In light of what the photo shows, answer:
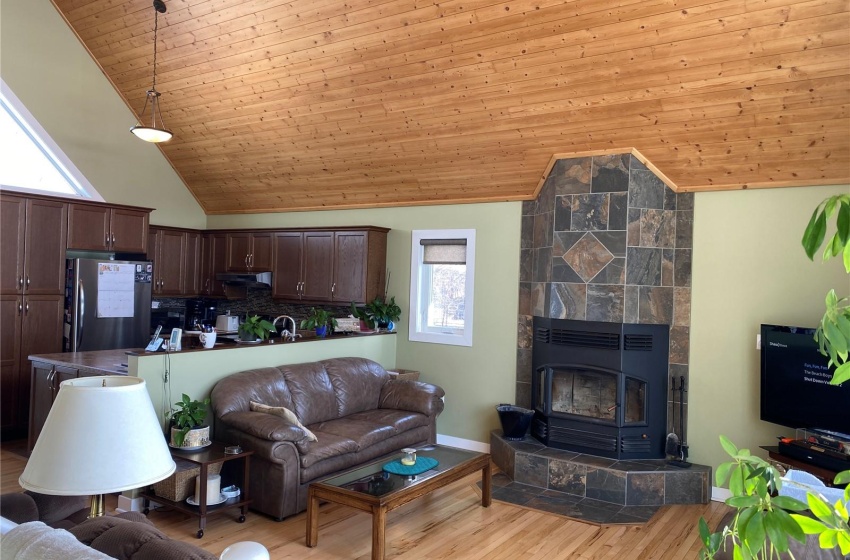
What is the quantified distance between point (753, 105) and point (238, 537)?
4519 mm

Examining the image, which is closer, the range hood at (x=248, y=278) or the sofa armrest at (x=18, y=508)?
the sofa armrest at (x=18, y=508)

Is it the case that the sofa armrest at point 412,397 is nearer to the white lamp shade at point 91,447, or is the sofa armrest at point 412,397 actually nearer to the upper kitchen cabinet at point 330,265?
the upper kitchen cabinet at point 330,265

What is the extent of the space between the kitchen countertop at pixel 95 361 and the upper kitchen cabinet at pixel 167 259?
2.35 m

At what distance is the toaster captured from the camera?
7.83m

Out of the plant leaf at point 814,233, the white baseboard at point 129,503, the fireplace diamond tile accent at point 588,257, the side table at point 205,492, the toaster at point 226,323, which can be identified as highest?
the fireplace diamond tile accent at point 588,257

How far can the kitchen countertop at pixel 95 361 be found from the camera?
14.6 ft

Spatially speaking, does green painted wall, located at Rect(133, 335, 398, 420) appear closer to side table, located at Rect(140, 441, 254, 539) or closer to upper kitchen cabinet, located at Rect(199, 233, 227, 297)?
side table, located at Rect(140, 441, 254, 539)

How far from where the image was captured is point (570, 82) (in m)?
4.51

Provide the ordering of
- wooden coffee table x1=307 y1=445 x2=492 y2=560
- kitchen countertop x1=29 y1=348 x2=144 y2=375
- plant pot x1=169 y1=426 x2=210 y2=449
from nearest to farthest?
wooden coffee table x1=307 y1=445 x2=492 y2=560, plant pot x1=169 y1=426 x2=210 y2=449, kitchen countertop x1=29 y1=348 x2=144 y2=375

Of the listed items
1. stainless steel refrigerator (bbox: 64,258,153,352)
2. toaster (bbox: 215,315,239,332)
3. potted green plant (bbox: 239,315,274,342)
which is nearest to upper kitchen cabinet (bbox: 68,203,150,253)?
stainless steel refrigerator (bbox: 64,258,153,352)

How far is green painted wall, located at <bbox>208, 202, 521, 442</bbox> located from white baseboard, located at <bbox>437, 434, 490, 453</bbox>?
4cm

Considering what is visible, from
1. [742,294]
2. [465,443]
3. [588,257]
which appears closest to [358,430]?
Result: [465,443]

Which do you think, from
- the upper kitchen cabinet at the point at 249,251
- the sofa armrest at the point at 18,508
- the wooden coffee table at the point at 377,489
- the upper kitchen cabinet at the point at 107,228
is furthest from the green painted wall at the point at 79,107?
the sofa armrest at the point at 18,508

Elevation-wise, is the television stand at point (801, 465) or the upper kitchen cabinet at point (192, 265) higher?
the upper kitchen cabinet at point (192, 265)
